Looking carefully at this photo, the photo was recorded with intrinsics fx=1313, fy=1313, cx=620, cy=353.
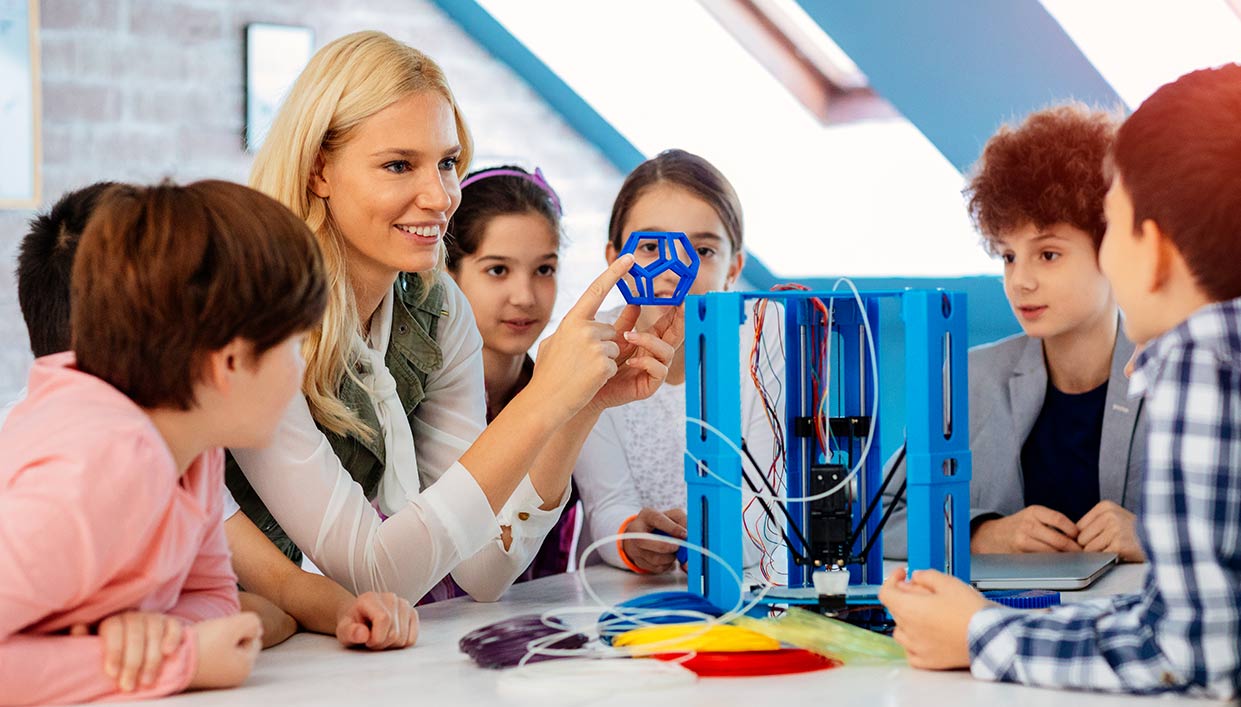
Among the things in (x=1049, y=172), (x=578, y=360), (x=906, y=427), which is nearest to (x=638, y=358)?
(x=578, y=360)

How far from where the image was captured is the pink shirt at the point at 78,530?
0.97 m

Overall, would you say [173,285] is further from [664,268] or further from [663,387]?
[663,387]

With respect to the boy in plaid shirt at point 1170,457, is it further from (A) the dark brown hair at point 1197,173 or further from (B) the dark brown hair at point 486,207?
(B) the dark brown hair at point 486,207

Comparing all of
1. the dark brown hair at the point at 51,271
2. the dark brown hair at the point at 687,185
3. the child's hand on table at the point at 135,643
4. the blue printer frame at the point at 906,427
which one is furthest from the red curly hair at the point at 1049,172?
the child's hand on table at the point at 135,643

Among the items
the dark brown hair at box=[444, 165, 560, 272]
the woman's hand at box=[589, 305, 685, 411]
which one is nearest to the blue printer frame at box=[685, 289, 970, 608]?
the woman's hand at box=[589, 305, 685, 411]

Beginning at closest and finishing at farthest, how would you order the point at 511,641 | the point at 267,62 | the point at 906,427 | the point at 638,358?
the point at 511,641 → the point at 906,427 → the point at 638,358 → the point at 267,62

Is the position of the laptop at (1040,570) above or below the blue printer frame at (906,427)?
below

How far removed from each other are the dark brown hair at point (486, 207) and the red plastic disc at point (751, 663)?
3.95 feet

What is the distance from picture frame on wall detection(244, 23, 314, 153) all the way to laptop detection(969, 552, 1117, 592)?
216cm

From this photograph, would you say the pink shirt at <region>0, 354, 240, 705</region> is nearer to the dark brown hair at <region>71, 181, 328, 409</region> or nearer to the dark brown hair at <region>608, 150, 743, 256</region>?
the dark brown hair at <region>71, 181, 328, 409</region>

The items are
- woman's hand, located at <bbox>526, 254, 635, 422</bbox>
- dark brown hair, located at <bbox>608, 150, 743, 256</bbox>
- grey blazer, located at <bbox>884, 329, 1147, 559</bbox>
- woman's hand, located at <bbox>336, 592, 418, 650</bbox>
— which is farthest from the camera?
dark brown hair, located at <bbox>608, 150, 743, 256</bbox>

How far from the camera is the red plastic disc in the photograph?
1.14m

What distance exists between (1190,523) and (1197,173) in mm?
277

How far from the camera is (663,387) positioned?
216 centimetres
